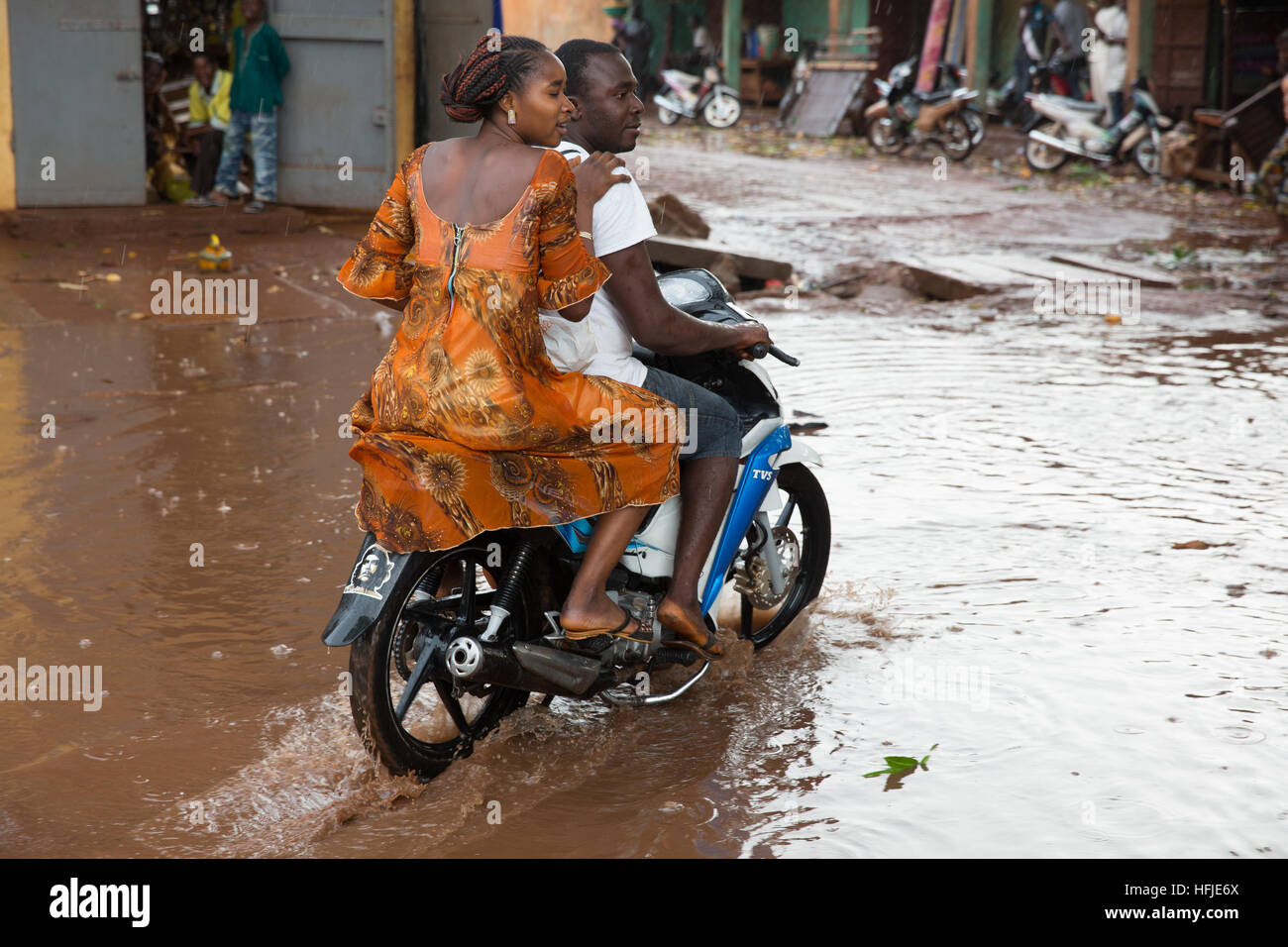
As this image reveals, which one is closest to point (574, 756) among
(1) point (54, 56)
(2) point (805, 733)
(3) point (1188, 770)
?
(2) point (805, 733)

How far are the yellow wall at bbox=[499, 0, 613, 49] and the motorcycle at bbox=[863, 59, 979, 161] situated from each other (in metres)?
6.89

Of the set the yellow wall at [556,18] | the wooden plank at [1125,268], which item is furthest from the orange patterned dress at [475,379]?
the yellow wall at [556,18]

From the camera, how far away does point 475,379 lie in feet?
9.61

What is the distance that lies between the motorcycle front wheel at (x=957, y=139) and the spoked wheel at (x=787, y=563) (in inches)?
607

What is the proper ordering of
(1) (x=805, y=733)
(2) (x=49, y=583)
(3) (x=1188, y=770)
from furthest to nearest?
(2) (x=49, y=583) < (1) (x=805, y=733) < (3) (x=1188, y=770)

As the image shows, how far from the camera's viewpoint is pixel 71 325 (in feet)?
26.5

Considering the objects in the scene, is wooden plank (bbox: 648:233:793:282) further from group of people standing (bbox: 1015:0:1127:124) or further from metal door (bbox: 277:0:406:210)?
group of people standing (bbox: 1015:0:1127:124)

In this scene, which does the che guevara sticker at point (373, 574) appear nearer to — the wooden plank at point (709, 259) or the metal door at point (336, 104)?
the wooden plank at point (709, 259)

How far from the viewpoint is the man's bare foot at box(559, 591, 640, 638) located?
10.5ft

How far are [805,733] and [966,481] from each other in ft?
7.70

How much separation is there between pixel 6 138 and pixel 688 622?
9.35 meters

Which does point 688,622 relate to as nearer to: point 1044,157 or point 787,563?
point 787,563

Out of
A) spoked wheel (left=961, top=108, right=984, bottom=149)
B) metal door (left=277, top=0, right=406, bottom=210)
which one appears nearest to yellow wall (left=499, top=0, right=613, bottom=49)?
metal door (left=277, top=0, right=406, bottom=210)
